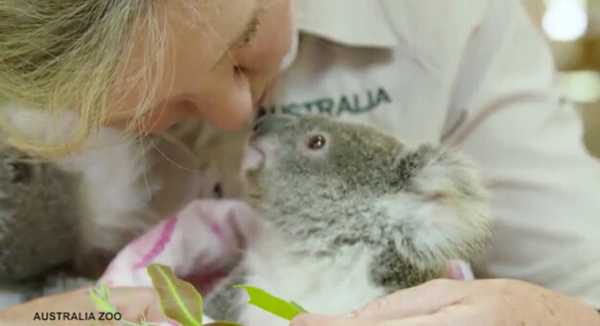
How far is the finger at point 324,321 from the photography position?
0.58 meters

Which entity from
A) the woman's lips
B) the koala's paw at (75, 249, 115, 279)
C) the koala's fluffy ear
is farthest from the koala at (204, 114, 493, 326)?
the koala's paw at (75, 249, 115, 279)

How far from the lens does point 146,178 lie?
1022mm

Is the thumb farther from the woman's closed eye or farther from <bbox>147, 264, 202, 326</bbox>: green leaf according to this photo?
the woman's closed eye

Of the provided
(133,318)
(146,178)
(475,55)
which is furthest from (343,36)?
(133,318)

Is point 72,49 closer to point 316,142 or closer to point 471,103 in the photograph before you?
point 316,142

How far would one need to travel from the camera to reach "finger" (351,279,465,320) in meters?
0.66

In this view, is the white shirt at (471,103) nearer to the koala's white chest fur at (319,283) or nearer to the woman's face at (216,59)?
the woman's face at (216,59)

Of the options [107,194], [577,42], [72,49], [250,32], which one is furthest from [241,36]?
[577,42]

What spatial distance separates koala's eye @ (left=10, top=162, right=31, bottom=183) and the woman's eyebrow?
0.32 meters

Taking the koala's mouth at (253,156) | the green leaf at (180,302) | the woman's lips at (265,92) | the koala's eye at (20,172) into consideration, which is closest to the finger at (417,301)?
the green leaf at (180,302)

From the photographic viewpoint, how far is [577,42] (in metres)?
1.62

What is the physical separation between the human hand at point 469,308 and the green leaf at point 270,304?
0.02m

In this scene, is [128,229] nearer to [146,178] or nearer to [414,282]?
[146,178]

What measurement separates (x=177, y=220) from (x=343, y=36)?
0.31 m
